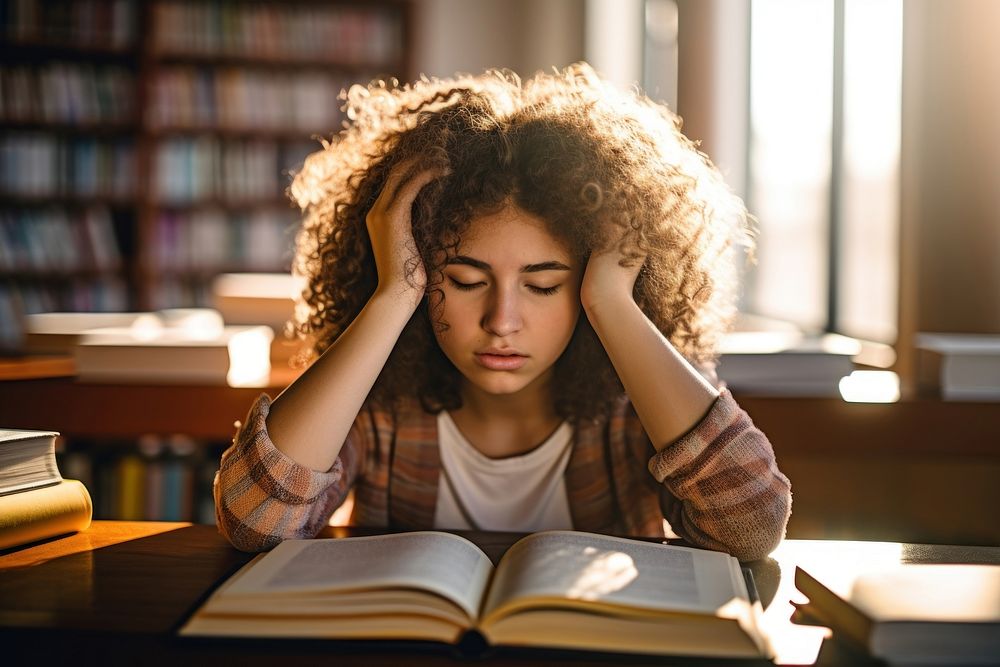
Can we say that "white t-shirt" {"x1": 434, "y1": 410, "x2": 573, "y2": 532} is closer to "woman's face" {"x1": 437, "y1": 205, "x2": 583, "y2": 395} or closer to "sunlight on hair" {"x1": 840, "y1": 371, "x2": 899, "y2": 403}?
"woman's face" {"x1": 437, "y1": 205, "x2": 583, "y2": 395}

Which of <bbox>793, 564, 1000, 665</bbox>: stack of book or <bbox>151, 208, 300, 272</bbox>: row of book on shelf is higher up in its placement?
<bbox>151, 208, 300, 272</bbox>: row of book on shelf

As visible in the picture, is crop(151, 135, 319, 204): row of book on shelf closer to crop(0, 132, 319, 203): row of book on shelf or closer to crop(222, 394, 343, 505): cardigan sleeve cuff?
crop(0, 132, 319, 203): row of book on shelf

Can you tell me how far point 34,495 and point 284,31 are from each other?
3916 millimetres

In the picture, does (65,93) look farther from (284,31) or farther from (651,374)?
(651,374)

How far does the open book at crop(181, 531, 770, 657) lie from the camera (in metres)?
0.67

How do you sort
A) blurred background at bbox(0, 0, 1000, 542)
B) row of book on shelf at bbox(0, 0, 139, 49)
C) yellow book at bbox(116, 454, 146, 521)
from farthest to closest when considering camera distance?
row of book on shelf at bbox(0, 0, 139, 49), blurred background at bbox(0, 0, 1000, 542), yellow book at bbox(116, 454, 146, 521)

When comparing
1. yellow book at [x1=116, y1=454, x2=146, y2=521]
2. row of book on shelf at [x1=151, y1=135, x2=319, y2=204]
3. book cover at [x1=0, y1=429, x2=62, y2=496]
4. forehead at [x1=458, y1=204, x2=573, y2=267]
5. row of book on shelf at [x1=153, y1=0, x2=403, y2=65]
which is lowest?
yellow book at [x1=116, y1=454, x2=146, y2=521]

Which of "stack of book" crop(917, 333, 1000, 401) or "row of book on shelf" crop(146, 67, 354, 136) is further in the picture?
"row of book on shelf" crop(146, 67, 354, 136)

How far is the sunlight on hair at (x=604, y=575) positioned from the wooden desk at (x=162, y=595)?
5 centimetres

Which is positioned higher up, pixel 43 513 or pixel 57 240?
pixel 57 240

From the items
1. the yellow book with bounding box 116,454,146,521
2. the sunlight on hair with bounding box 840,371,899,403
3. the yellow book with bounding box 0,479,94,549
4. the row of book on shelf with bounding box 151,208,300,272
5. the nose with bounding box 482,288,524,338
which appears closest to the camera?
the yellow book with bounding box 0,479,94,549

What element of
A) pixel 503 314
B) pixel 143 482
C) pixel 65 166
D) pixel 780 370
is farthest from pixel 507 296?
pixel 65 166

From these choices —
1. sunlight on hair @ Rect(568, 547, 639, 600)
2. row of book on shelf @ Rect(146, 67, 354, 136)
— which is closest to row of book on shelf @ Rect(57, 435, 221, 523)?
sunlight on hair @ Rect(568, 547, 639, 600)

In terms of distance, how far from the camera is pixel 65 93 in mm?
4363
